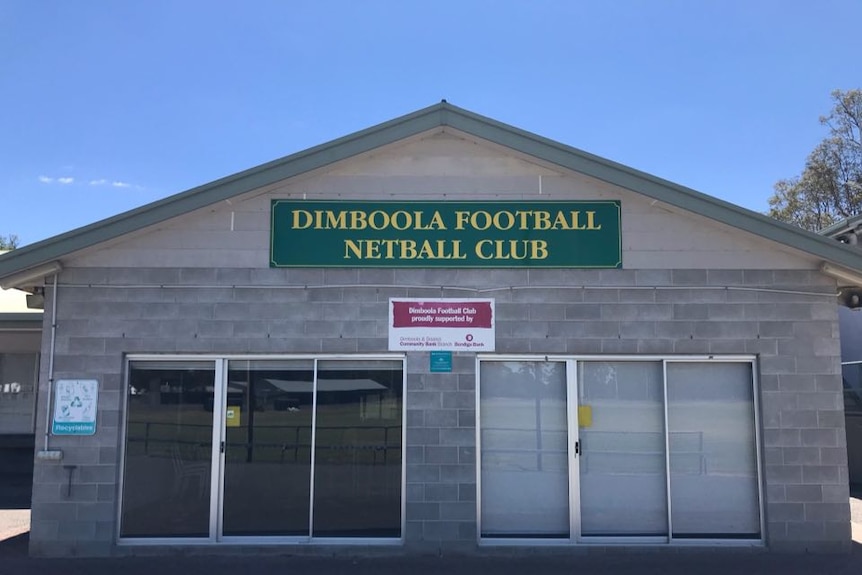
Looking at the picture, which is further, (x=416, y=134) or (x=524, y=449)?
(x=416, y=134)

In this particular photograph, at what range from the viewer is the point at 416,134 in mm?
9023

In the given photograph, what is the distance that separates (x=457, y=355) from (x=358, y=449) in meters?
1.59

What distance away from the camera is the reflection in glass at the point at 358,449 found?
8.79 meters

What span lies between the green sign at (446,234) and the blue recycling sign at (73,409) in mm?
2660

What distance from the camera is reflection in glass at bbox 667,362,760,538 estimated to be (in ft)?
28.9

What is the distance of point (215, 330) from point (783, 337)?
6.64 meters

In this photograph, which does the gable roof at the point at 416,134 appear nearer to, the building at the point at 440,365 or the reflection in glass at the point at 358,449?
the building at the point at 440,365

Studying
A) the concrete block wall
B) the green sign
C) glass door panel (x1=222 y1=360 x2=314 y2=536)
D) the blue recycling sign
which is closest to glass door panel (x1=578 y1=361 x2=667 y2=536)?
the concrete block wall

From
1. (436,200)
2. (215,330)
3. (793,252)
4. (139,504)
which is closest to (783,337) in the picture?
(793,252)

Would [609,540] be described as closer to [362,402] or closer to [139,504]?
[362,402]

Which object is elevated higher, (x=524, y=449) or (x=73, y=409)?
(x=73, y=409)

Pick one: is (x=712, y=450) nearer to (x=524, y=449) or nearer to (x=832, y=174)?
(x=524, y=449)


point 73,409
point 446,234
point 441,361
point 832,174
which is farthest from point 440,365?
point 832,174

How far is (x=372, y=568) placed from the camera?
8039mm
